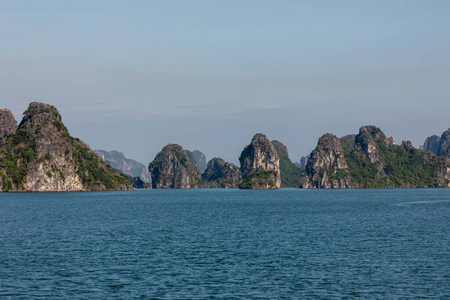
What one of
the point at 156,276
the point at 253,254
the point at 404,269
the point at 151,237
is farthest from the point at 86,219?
the point at 404,269

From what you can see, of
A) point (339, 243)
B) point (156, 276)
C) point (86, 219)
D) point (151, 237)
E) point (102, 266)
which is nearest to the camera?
point (156, 276)

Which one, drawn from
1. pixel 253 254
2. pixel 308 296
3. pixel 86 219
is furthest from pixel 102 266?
pixel 86 219

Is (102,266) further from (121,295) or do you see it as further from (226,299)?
(226,299)

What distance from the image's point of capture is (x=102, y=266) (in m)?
53.1

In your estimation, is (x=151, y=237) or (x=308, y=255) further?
(x=151, y=237)

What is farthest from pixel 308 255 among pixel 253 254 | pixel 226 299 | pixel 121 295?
pixel 121 295

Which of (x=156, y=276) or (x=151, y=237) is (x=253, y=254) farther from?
(x=151, y=237)

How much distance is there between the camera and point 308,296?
135 feet

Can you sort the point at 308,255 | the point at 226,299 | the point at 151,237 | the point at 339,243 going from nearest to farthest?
the point at 226,299
the point at 308,255
the point at 339,243
the point at 151,237

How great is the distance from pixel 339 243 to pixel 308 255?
38.8 ft

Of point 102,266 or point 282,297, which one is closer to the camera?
point 282,297

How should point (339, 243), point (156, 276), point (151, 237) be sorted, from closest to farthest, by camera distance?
1. point (156, 276)
2. point (339, 243)
3. point (151, 237)

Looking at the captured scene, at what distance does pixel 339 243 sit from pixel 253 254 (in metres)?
15.6

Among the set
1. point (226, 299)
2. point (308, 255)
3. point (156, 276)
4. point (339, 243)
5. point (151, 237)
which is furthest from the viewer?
point (151, 237)
